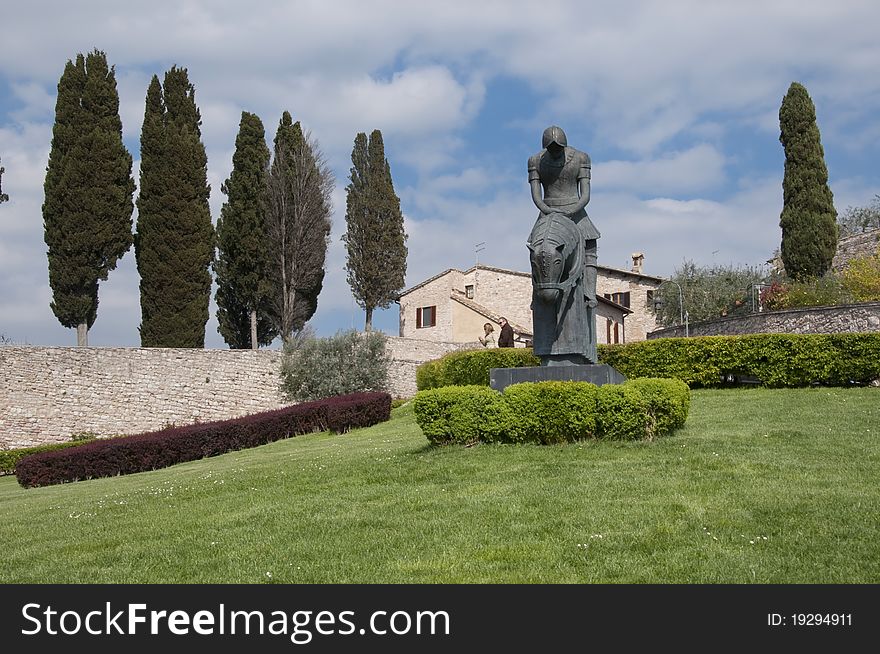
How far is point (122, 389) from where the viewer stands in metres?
25.8

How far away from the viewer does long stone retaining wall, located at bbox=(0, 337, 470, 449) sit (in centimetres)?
2411

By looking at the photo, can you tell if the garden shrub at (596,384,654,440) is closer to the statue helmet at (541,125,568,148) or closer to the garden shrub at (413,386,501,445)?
the garden shrub at (413,386,501,445)

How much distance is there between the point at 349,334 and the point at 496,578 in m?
23.2

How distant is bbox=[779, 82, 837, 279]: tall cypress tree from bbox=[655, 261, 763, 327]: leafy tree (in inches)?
237

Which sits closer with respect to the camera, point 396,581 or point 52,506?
point 396,581

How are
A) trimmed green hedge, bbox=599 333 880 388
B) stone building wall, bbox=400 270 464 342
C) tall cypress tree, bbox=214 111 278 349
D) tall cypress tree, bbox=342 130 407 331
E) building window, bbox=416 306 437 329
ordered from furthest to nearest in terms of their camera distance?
1. building window, bbox=416 306 437 329
2. stone building wall, bbox=400 270 464 342
3. tall cypress tree, bbox=342 130 407 331
4. tall cypress tree, bbox=214 111 278 349
5. trimmed green hedge, bbox=599 333 880 388

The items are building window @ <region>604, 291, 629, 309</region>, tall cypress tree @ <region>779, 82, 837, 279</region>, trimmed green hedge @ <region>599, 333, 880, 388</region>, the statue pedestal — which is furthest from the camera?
building window @ <region>604, 291, 629, 309</region>

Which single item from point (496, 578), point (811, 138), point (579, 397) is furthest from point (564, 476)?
point (811, 138)

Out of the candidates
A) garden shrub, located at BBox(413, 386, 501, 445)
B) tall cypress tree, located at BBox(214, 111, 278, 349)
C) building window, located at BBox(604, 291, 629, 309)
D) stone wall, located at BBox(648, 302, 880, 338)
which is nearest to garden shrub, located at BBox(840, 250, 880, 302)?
stone wall, located at BBox(648, 302, 880, 338)

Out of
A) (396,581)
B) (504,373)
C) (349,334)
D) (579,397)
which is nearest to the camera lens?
(396,581)

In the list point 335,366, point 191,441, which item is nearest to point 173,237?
point 335,366

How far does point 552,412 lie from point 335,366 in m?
17.6

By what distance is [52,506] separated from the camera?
35.2ft

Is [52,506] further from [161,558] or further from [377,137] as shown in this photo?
[377,137]
